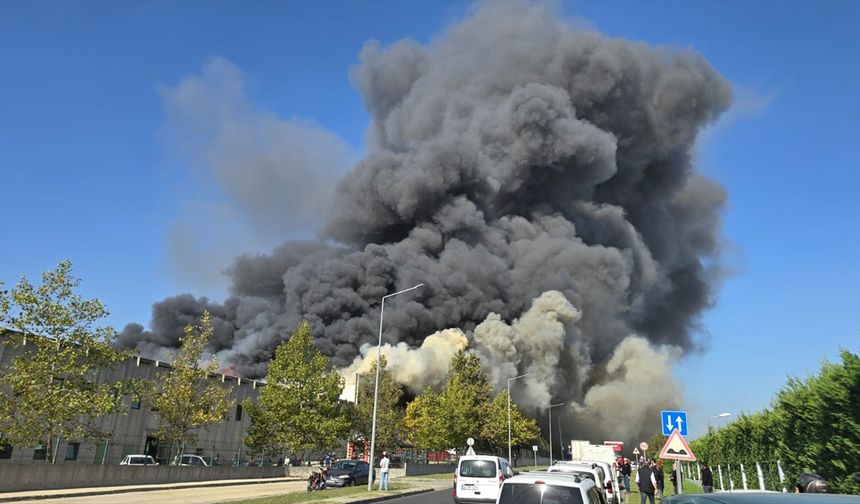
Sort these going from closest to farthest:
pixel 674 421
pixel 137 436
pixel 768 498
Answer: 1. pixel 768 498
2. pixel 674 421
3. pixel 137 436

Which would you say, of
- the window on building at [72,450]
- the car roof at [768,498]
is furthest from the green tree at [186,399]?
the car roof at [768,498]

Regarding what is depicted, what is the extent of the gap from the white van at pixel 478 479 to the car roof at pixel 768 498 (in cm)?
1414

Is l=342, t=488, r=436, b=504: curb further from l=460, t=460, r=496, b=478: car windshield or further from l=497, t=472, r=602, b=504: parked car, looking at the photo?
l=497, t=472, r=602, b=504: parked car

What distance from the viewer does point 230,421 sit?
141 feet

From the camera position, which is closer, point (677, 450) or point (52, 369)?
point (677, 450)

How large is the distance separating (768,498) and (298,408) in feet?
110

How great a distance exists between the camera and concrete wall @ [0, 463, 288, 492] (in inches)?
766

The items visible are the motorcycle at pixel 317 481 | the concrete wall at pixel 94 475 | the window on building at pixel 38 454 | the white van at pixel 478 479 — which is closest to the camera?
the white van at pixel 478 479

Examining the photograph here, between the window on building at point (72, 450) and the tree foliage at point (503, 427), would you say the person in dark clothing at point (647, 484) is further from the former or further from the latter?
the tree foliage at point (503, 427)

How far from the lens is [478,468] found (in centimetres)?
1766

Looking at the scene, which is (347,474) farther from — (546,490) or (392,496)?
(546,490)

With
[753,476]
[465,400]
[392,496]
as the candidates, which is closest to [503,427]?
[465,400]

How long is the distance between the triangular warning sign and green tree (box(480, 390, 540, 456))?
41.9 meters

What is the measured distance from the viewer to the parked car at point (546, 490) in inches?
296
